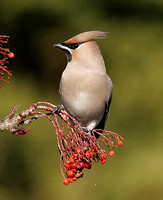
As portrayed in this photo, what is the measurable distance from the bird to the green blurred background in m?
1.33

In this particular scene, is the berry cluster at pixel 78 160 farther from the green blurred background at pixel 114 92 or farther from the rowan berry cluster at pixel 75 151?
the green blurred background at pixel 114 92

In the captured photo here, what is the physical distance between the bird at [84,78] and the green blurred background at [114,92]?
4.35 feet

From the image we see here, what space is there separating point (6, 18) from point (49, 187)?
1.87 meters

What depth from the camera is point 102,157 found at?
239cm

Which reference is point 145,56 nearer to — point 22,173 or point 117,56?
point 117,56

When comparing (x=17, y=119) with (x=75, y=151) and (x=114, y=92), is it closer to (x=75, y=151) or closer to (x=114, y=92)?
(x=75, y=151)

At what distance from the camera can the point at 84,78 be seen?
3.07m

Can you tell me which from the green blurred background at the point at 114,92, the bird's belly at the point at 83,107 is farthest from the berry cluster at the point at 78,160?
the green blurred background at the point at 114,92

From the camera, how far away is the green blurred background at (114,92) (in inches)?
172

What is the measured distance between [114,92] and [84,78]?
1663mm

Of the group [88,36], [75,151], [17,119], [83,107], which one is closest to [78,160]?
[75,151]

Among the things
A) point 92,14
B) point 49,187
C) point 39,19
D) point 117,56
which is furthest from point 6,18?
point 49,187

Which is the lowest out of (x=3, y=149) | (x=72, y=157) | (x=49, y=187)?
(x=49, y=187)

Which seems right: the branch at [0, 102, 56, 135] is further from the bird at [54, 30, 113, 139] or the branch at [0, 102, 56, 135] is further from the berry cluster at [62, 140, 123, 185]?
the bird at [54, 30, 113, 139]
